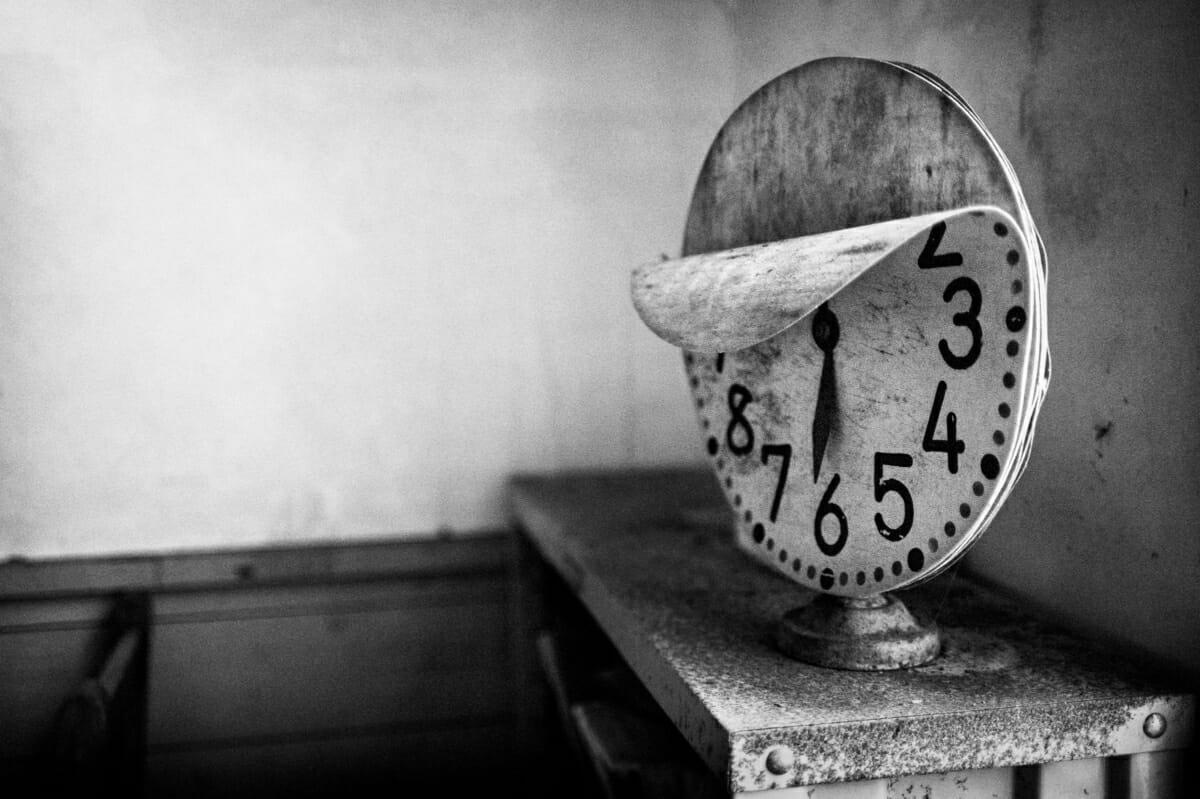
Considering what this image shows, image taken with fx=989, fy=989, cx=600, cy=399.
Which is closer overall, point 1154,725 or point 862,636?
point 1154,725

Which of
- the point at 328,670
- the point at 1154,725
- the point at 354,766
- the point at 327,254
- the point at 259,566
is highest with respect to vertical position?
the point at 327,254

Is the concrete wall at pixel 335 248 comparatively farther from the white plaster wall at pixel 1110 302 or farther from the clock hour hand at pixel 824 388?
the clock hour hand at pixel 824 388

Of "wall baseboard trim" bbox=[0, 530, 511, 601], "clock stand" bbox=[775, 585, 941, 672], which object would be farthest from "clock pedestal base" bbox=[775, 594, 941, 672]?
"wall baseboard trim" bbox=[0, 530, 511, 601]

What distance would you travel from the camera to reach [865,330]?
1086 mm

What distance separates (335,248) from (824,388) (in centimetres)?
163

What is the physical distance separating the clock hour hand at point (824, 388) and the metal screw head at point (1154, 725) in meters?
0.41

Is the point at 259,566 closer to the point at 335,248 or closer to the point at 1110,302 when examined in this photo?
the point at 335,248

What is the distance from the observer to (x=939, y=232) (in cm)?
101

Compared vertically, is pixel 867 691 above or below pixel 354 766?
above

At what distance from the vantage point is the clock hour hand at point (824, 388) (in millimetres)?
1118

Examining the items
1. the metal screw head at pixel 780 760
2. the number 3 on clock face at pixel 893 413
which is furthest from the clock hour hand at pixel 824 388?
the metal screw head at pixel 780 760

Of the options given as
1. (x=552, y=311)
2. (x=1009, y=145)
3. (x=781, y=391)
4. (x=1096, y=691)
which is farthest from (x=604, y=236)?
(x=1096, y=691)

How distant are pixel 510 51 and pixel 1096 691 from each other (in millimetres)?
2031

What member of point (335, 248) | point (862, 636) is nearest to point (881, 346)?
point (862, 636)
